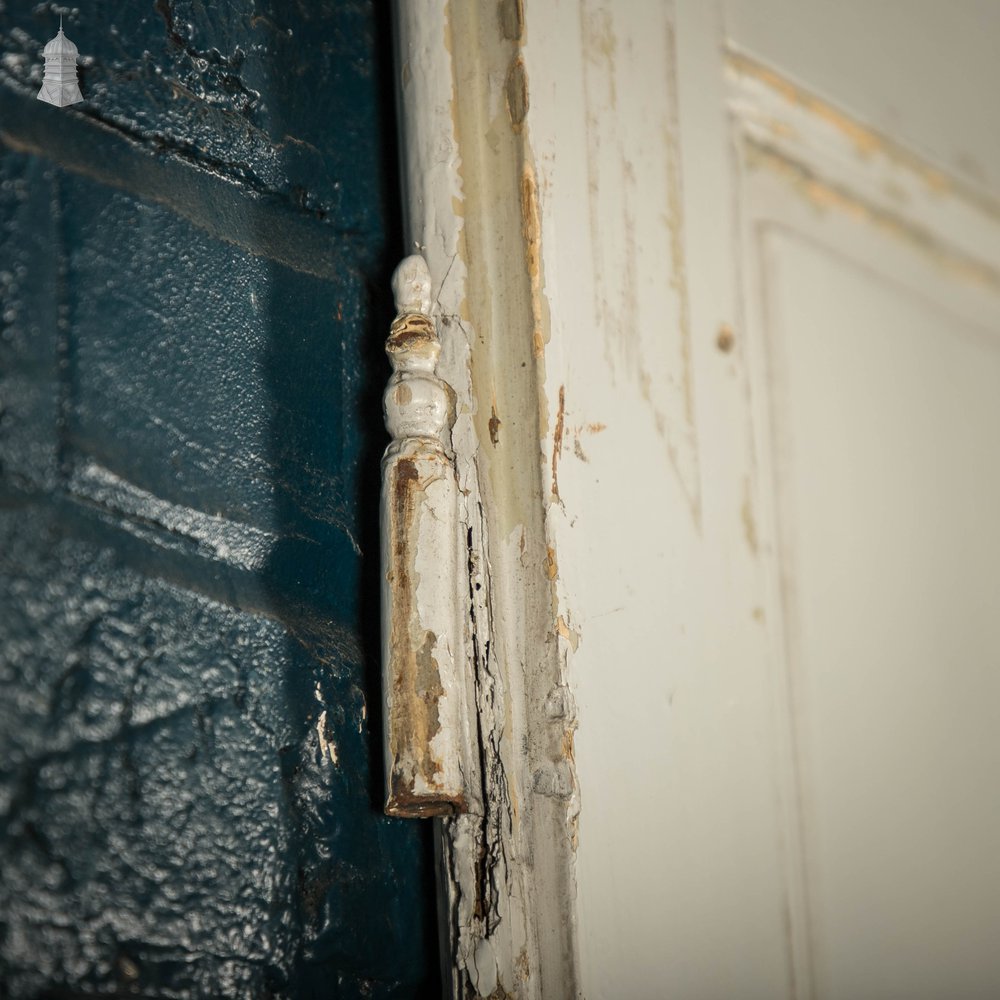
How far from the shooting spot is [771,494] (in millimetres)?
592

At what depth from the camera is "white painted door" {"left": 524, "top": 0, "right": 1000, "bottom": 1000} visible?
1.67 ft

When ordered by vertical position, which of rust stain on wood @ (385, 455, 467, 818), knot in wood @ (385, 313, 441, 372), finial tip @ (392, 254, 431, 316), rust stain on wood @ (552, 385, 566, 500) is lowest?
rust stain on wood @ (385, 455, 467, 818)

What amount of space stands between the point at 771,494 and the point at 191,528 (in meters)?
0.35

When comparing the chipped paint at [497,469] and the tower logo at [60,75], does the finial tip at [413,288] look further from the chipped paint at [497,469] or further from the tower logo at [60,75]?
the tower logo at [60,75]

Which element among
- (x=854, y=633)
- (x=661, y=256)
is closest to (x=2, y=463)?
(x=661, y=256)

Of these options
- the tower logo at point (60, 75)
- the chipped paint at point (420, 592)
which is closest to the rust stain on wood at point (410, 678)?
the chipped paint at point (420, 592)

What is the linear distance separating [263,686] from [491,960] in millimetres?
184

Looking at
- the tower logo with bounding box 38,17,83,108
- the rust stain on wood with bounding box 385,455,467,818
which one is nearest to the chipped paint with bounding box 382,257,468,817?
the rust stain on wood with bounding box 385,455,467,818

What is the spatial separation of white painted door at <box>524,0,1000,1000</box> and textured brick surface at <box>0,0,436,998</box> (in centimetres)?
14

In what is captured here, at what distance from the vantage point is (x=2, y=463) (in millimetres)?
447

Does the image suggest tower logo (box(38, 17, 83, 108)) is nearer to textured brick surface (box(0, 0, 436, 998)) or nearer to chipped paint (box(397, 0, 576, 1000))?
textured brick surface (box(0, 0, 436, 998))

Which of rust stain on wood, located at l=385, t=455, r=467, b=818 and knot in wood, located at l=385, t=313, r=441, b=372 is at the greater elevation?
knot in wood, located at l=385, t=313, r=441, b=372

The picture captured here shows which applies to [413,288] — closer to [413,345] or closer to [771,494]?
[413,345]

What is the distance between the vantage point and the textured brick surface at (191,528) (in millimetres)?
445
